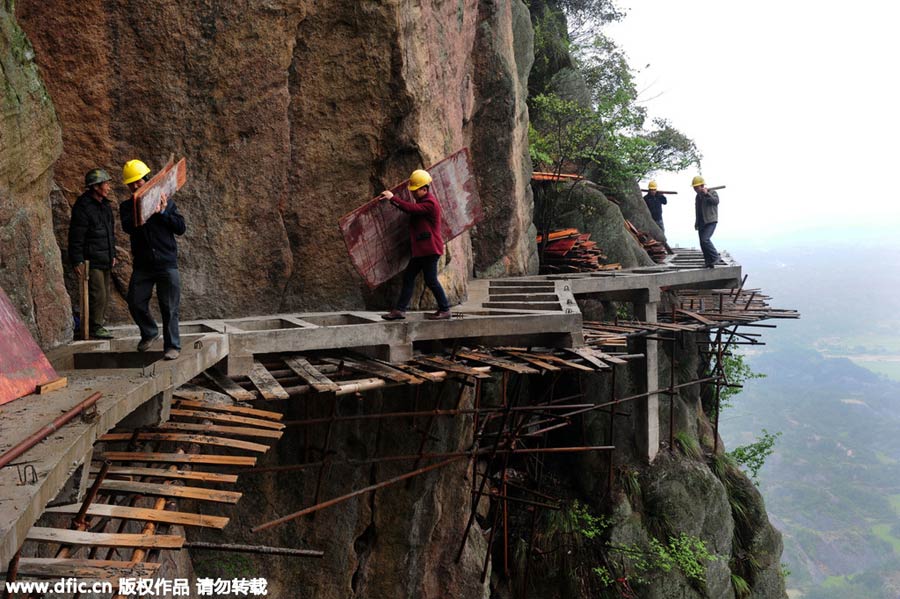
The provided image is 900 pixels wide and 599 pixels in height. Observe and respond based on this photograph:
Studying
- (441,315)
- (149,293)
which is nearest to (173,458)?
(149,293)

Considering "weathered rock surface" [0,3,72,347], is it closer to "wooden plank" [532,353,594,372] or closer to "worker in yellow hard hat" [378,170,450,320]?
"worker in yellow hard hat" [378,170,450,320]

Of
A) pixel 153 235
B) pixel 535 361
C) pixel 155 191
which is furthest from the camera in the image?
pixel 535 361

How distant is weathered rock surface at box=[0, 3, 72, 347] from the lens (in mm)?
5426

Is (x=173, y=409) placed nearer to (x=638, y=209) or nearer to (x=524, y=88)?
(x=524, y=88)

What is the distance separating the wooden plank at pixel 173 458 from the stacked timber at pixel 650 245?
16.7 meters

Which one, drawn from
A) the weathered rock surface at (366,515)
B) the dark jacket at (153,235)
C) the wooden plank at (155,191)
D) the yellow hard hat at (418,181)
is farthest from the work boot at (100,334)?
the yellow hard hat at (418,181)

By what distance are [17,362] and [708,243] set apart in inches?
526

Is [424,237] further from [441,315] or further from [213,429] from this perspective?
[213,429]

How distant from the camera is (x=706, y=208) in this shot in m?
14.0

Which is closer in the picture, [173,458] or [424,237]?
[173,458]

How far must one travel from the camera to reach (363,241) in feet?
26.1

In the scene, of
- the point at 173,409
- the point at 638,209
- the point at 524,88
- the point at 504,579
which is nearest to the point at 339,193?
the point at 173,409

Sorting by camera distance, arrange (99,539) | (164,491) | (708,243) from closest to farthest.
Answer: (99,539) → (164,491) → (708,243)

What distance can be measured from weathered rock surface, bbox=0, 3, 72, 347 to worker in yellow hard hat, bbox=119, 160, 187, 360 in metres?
0.92
